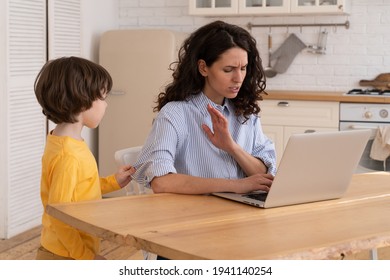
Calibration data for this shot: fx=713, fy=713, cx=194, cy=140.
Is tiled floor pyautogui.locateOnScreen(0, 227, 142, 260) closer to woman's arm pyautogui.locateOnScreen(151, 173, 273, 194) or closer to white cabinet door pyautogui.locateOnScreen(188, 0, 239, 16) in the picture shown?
woman's arm pyautogui.locateOnScreen(151, 173, 273, 194)

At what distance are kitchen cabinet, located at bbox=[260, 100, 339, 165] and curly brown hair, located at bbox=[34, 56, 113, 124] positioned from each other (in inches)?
116

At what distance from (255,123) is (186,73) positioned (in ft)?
1.07

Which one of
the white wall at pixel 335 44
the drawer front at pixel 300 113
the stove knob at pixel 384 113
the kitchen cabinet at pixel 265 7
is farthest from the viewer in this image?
the white wall at pixel 335 44

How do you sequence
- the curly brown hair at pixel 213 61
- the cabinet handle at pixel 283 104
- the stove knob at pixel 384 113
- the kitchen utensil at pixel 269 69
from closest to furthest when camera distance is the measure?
the curly brown hair at pixel 213 61
the stove knob at pixel 384 113
the cabinet handle at pixel 283 104
the kitchen utensil at pixel 269 69

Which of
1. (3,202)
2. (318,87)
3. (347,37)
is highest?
(347,37)

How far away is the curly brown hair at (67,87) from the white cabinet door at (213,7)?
3286 mm

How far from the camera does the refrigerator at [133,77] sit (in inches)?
205

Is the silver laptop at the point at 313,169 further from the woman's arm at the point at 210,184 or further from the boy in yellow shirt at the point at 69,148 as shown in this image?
the boy in yellow shirt at the point at 69,148

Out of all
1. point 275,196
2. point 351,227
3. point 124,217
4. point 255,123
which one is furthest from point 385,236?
point 255,123

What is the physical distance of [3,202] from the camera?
4.39m

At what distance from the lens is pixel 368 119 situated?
4.73 meters

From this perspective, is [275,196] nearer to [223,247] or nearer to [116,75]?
[223,247]

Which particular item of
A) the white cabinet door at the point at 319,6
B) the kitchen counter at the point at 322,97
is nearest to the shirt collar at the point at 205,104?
the kitchen counter at the point at 322,97

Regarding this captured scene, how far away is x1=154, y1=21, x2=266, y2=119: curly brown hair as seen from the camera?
247 centimetres
